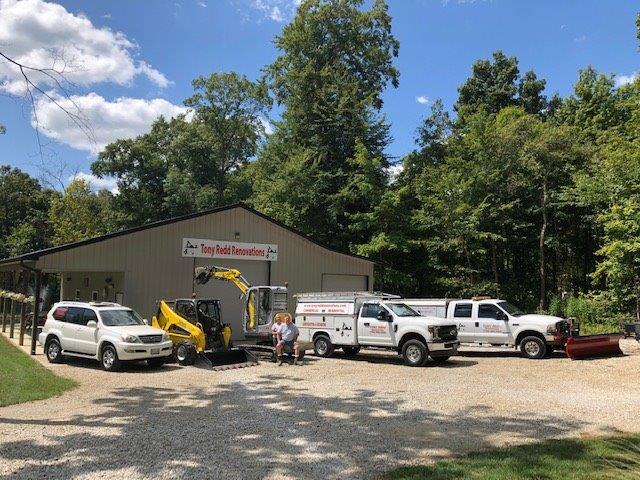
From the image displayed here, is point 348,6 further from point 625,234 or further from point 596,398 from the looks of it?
point 596,398

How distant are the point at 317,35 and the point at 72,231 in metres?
24.8

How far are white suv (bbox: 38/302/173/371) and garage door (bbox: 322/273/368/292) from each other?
10775 millimetres

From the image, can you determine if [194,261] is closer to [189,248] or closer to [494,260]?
[189,248]

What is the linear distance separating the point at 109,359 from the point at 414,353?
851 cm

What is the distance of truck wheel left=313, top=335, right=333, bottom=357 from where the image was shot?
1805 centimetres

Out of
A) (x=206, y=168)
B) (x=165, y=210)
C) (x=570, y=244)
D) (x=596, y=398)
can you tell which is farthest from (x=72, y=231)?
(x=596, y=398)

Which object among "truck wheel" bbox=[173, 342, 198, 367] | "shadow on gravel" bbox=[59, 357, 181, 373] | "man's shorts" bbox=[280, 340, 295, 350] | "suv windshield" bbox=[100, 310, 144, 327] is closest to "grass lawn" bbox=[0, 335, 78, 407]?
"shadow on gravel" bbox=[59, 357, 181, 373]

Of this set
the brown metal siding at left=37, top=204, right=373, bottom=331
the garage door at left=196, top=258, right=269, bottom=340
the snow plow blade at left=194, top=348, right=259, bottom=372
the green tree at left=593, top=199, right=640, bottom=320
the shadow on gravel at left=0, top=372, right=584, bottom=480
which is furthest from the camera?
the green tree at left=593, top=199, right=640, bottom=320

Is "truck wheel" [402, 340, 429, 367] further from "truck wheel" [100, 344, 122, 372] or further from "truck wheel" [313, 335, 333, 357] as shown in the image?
"truck wheel" [100, 344, 122, 372]

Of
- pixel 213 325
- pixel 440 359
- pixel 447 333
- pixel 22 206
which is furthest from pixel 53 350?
pixel 22 206

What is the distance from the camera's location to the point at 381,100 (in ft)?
130

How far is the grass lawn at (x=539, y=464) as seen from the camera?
5.84 m

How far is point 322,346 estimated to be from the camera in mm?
18250

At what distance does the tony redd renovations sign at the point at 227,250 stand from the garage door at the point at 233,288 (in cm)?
30
